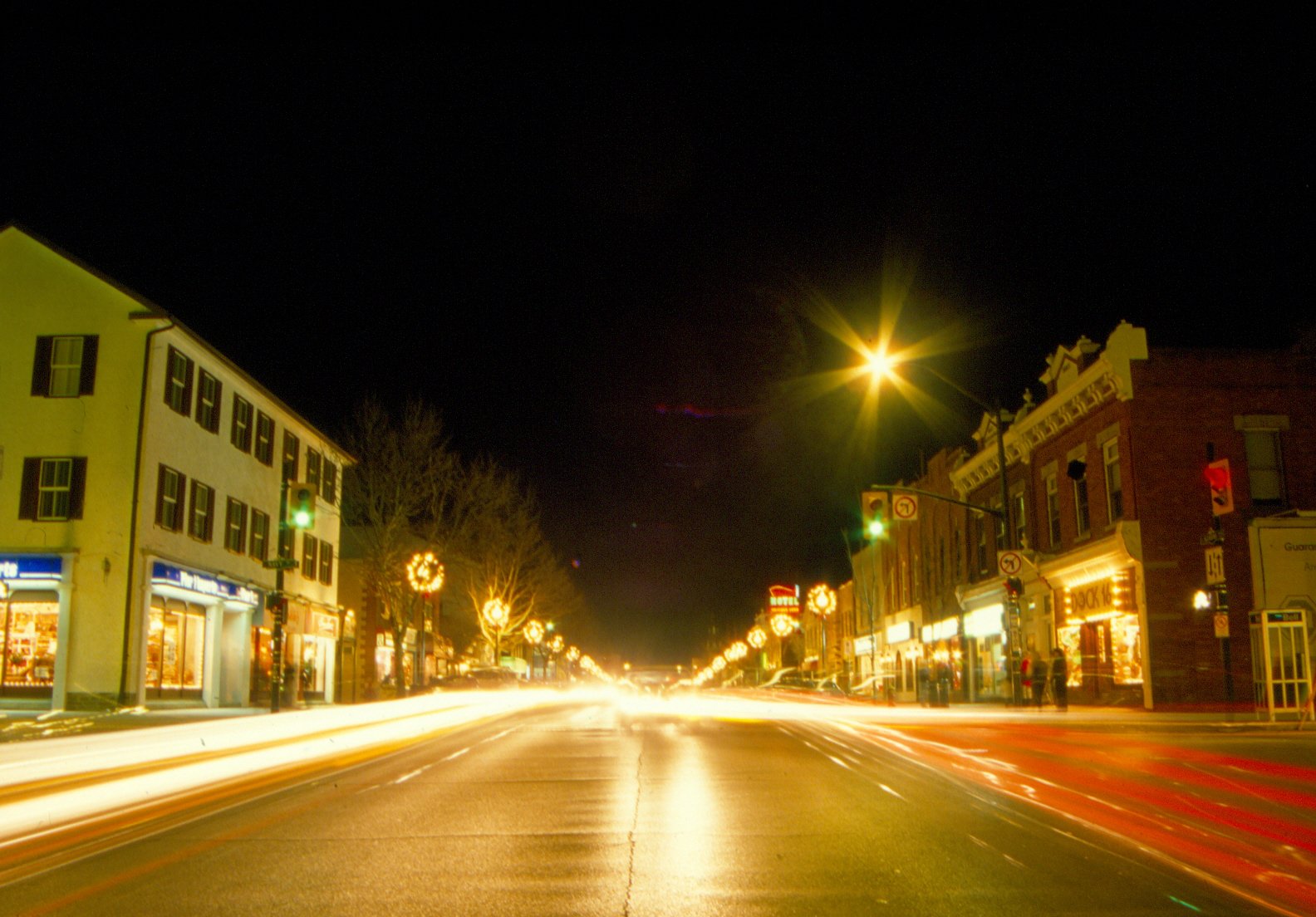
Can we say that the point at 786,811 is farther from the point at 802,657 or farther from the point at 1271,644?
the point at 802,657

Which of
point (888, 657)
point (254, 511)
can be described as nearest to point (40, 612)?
point (254, 511)

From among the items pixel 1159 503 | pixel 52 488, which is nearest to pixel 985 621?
pixel 1159 503

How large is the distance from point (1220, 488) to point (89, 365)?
95.0ft

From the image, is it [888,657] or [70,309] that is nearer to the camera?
[70,309]

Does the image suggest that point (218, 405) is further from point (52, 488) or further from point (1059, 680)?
point (1059, 680)

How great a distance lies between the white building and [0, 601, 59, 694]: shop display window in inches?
1.2

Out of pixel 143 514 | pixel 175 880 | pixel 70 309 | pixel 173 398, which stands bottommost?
pixel 175 880

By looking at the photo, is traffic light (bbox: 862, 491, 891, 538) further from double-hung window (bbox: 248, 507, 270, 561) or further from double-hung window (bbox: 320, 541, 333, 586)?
double-hung window (bbox: 320, 541, 333, 586)

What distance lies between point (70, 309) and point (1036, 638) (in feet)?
105

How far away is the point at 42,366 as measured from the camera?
109 ft

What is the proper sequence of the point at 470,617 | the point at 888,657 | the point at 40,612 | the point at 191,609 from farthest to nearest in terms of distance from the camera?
the point at 470,617
the point at 888,657
the point at 191,609
the point at 40,612

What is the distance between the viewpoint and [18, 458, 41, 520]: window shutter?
105 feet

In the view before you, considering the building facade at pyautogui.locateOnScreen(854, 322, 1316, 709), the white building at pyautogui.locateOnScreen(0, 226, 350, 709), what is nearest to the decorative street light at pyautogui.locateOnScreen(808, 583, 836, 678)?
the building facade at pyautogui.locateOnScreen(854, 322, 1316, 709)

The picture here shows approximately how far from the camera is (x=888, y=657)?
225 feet
